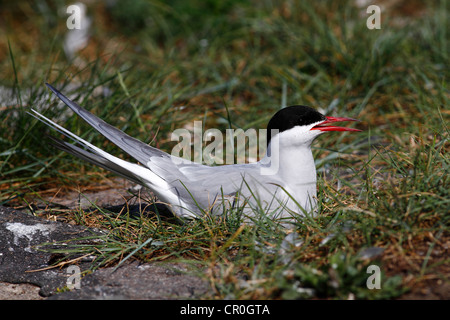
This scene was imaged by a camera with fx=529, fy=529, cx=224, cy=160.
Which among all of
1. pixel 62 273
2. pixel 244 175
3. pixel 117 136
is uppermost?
pixel 117 136

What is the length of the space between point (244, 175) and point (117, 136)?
57 centimetres

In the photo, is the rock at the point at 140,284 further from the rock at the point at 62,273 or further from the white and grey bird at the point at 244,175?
the white and grey bird at the point at 244,175

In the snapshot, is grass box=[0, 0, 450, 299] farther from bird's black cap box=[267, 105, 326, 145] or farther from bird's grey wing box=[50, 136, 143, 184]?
bird's black cap box=[267, 105, 326, 145]

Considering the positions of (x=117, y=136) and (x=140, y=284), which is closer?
(x=140, y=284)

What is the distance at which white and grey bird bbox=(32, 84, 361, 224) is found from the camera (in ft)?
7.13

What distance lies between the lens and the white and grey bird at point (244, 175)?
2.17 meters

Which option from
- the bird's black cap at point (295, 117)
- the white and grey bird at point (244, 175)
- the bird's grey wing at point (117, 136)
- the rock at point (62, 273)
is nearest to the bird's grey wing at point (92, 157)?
the white and grey bird at point (244, 175)

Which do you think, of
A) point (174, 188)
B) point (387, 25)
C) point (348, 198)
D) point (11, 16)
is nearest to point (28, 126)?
point (174, 188)

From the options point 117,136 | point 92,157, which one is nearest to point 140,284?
point 92,157

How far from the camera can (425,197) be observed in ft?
6.40

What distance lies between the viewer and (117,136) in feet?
7.48

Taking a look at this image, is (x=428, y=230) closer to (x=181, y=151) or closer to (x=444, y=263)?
(x=444, y=263)

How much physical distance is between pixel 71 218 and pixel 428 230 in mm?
1550

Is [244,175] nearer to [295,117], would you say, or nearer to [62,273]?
[295,117]
